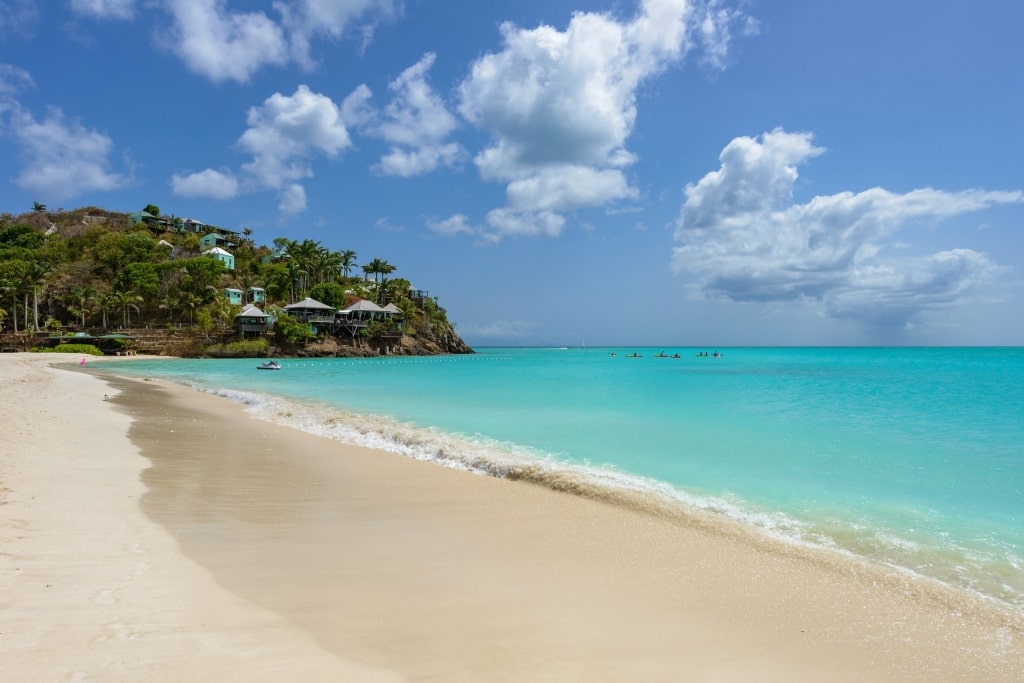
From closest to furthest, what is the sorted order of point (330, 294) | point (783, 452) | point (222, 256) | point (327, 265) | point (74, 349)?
point (783, 452), point (74, 349), point (330, 294), point (222, 256), point (327, 265)

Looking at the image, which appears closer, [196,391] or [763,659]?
[763,659]

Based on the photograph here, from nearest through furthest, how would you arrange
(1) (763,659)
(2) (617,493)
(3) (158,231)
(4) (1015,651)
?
(1) (763,659) → (4) (1015,651) → (2) (617,493) → (3) (158,231)

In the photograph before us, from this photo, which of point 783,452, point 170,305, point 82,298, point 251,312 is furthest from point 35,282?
point 783,452

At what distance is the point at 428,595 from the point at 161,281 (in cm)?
8457

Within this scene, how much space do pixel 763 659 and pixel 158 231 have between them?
115m

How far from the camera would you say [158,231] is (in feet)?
309

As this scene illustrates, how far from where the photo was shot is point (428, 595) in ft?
13.8

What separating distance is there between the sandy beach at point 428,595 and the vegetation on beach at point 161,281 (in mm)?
66734

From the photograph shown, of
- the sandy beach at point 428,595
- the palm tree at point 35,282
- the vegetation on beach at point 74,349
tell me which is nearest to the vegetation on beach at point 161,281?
the palm tree at point 35,282

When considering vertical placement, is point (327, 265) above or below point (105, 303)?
above

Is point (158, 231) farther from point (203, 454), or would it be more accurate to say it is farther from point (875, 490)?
point (875, 490)

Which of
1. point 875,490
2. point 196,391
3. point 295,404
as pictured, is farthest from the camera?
point 196,391

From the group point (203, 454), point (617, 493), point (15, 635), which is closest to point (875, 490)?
point (617, 493)

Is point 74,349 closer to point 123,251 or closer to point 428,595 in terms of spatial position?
point 123,251
